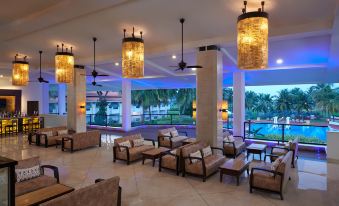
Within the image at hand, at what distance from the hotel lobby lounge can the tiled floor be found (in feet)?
0.10

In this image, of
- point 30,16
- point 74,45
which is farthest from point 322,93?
point 30,16

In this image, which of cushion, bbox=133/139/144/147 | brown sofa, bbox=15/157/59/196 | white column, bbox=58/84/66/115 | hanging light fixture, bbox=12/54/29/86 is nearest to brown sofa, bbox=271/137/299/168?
cushion, bbox=133/139/144/147

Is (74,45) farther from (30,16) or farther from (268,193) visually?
(268,193)

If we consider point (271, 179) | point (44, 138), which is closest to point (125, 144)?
point (44, 138)

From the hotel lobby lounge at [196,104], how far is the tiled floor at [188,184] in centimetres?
3

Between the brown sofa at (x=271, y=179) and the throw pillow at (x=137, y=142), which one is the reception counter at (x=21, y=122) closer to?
the throw pillow at (x=137, y=142)

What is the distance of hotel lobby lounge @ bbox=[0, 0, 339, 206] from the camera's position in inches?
188

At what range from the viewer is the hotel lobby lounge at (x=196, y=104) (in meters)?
4.77

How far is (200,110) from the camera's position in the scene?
791 centimetres

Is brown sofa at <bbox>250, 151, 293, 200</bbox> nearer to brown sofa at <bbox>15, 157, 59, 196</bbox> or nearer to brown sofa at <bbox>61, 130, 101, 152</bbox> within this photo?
brown sofa at <bbox>15, 157, 59, 196</bbox>

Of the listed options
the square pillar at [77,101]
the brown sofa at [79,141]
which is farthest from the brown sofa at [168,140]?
the square pillar at [77,101]

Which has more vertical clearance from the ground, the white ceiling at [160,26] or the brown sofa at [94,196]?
the white ceiling at [160,26]

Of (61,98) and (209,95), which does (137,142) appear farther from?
(61,98)

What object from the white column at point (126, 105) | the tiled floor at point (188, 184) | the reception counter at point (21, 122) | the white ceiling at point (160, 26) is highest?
the white ceiling at point (160, 26)
